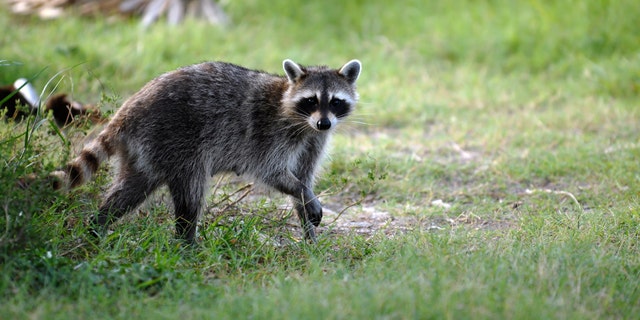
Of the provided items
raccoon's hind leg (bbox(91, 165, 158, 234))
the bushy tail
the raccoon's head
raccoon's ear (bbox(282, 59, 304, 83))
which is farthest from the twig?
the bushy tail

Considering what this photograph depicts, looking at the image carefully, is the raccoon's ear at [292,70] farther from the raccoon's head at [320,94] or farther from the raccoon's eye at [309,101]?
the raccoon's eye at [309,101]

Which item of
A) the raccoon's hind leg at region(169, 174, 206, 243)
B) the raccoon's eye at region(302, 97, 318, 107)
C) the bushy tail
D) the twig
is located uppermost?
the raccoon's eye at region(302, 97, 318, 107)

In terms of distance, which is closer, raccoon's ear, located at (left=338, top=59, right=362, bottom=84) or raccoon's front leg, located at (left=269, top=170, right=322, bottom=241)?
raccoon's front leg, located at (left=269, top=170, right=322, bottom=241)

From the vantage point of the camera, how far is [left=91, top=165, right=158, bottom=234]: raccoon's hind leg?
4648mm

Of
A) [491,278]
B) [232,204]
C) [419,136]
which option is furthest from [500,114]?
[491,278]

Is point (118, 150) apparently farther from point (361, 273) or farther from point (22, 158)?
point (361, 273)

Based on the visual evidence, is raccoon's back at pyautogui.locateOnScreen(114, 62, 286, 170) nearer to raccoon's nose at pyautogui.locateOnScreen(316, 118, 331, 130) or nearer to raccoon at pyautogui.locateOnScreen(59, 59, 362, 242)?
raccoon at pyautogui.locateOnScreen(59, 59, 362, 242)

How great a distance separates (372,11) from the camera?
1080 cm

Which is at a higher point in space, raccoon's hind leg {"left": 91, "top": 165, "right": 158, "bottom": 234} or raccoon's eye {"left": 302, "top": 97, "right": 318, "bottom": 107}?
raccoon's eye {"left": 302, "top": 97, "right": 318, "bottom": 107}

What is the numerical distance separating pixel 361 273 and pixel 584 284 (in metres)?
1.08

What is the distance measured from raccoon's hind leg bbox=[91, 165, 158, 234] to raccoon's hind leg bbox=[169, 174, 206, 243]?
14cm

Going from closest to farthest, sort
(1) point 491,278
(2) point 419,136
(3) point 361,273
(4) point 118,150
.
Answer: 1. (1) point 491,278
2. (3) point 361,273
3. (4) point 118,150
4. (2) point 419,136

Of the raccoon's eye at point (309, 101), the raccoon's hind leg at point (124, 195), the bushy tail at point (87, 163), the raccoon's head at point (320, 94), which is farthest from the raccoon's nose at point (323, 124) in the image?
the bushy tail at point (87, 163)

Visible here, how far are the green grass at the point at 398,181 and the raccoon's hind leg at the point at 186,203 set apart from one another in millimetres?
100
